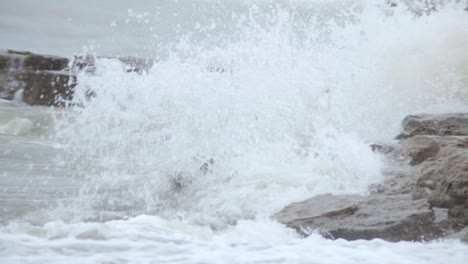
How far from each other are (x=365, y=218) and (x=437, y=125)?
393cm

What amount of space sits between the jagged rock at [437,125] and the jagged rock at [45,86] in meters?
9.81

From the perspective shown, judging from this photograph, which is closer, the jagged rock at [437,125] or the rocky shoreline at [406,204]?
the rocky shoreline at [406,204]

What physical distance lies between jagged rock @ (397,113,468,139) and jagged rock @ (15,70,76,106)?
9808mm

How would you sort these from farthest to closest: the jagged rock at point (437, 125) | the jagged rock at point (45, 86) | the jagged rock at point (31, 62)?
the jagged rock at point (31, 62) < the jagged rock at point (45, 86) < the jagged rock at point (437, 125)

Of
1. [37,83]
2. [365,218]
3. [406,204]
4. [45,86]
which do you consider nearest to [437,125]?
[406,204]

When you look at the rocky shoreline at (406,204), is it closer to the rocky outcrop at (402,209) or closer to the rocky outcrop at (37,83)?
the rocky outcrop at (402,209)

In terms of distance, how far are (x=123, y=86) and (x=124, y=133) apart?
544mm

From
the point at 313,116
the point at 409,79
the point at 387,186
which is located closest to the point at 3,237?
the point at 387,186

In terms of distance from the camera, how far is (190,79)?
7105mm

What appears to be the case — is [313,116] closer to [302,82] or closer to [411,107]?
[302,82]

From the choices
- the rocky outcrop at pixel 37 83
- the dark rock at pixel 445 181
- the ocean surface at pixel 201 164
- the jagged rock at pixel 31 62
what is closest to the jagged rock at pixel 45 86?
the rocky outcrop at pixel 37 83

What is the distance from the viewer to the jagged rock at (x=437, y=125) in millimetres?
7617

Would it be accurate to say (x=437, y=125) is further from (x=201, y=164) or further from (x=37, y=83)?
(x=37, y=83)

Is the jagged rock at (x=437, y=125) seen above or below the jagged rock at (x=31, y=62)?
below
